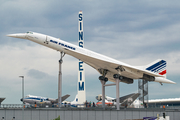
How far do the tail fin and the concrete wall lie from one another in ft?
41.6

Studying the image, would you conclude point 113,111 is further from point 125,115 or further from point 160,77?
point 160,77

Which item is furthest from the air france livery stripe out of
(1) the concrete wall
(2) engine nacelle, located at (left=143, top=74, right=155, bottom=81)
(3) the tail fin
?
(1) the concrete wall

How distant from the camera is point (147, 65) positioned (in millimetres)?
53594

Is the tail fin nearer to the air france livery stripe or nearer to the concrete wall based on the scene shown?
the air france livery stripe

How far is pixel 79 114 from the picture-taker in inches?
1649

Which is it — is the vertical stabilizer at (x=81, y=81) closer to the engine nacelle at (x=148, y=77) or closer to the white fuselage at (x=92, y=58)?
the white fuselage at (x=92, y=58)

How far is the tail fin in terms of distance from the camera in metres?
53.4

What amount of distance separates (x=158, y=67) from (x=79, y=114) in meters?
21.3

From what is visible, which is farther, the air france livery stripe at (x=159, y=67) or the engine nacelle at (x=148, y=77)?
the air france livery stripe at (x=159, y=67)

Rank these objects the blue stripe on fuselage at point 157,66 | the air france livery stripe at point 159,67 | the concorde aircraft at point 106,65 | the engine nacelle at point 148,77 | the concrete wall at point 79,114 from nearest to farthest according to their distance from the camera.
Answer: the concrete wall at point 79,114 < the concorde aircraft at point 106,65 < the engine nacelle at point 148,77 < the blue stripe on fuselage at point 157,66 < the air france livery stripe at point 159,67

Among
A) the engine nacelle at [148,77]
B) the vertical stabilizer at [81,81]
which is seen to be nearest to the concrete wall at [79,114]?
the engine nacelle at [148,77]

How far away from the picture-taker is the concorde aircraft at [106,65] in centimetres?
4222

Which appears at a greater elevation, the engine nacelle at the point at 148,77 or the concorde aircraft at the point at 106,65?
the concorde aircraft at the point at 106,65

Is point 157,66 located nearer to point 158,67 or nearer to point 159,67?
point 158,67
